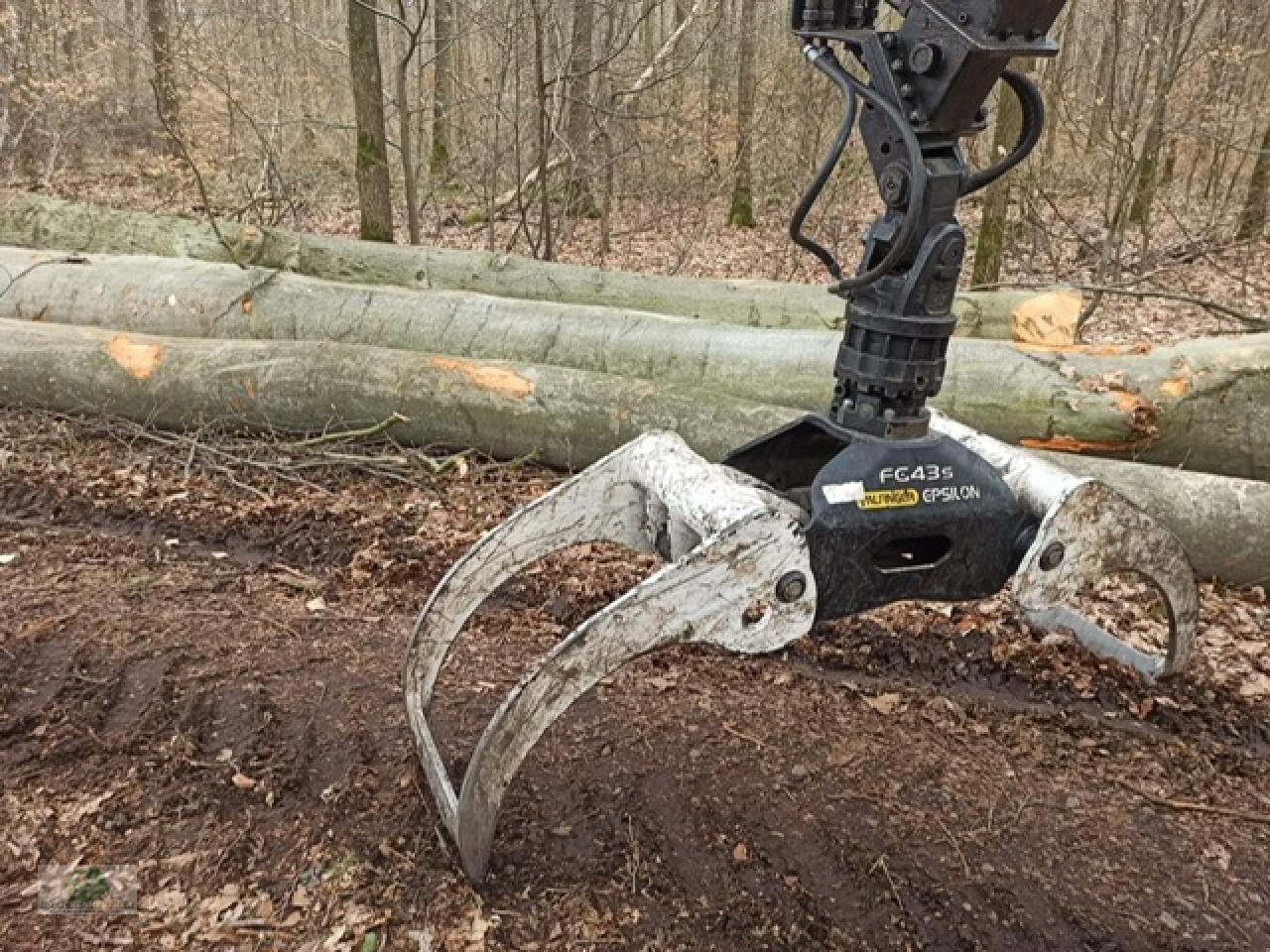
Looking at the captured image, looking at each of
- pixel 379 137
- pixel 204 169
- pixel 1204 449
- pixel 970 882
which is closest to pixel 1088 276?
pixel 1204 449

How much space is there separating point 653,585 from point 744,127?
1267 cm

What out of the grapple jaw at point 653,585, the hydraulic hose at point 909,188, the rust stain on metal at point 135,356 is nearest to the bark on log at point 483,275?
the rust stain on metal at point 135,356

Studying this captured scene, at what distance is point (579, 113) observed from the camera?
11.7m

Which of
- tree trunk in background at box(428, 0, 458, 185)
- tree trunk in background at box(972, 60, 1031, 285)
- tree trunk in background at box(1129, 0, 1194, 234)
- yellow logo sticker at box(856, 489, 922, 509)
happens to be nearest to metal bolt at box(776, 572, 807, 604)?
yellow logo sticker at box(856, 489, 922, 509)

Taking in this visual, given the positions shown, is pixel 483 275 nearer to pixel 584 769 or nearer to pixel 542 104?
pixel 542 104

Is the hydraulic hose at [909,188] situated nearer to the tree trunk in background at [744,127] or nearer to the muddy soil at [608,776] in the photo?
the muddy soil at [608,776]

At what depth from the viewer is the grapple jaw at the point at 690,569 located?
2.28 metres

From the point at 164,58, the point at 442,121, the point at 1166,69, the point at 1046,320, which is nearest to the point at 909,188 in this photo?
the point at 1046,320

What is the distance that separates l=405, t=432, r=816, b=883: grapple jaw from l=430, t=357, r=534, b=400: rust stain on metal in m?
2.82

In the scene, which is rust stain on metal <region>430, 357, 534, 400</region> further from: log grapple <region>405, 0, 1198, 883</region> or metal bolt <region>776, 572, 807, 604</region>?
metal bolt <region>776, 572, 807, 604</region>

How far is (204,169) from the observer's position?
13.6m

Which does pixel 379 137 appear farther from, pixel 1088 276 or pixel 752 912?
pixel 752 912

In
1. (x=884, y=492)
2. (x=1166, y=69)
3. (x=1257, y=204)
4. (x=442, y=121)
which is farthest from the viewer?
(x=442, y=121)

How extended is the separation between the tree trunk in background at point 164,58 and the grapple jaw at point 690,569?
1146 centimetres
